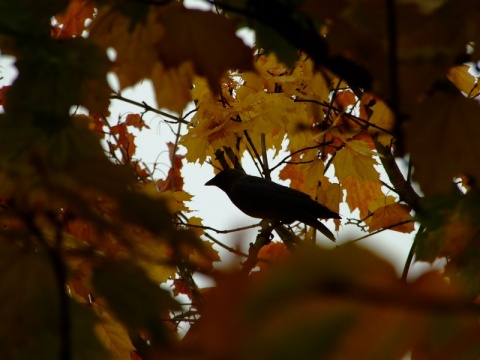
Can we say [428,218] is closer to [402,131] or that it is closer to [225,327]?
[402,131]

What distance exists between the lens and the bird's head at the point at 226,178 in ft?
18.2

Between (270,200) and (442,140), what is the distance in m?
4.07

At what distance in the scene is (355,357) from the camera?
1.54ft

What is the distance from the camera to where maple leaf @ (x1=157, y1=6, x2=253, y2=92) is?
114cm

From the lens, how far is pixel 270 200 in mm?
5090

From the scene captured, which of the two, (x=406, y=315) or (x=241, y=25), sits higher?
(x=241, y=25)

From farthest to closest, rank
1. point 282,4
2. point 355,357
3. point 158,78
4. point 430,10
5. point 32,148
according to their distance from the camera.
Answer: point 158,78 → point 282,4 → point 32,148 → point 430,10 → point 355,357

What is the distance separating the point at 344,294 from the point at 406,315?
0.05 meters

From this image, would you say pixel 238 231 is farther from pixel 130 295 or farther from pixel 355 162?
pixel 355 162

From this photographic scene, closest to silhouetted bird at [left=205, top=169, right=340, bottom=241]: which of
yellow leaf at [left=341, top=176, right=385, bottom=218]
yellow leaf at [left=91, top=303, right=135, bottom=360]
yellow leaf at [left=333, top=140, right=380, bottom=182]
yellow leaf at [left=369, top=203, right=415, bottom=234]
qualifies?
yellow leaf at [left=341, top=176, right=385, bottom=218]

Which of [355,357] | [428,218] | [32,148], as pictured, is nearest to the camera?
[355,357]

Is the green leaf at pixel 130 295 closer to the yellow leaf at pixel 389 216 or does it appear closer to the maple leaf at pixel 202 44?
the maple leaf at pixel 202 44

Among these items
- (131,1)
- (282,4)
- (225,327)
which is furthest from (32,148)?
(225,327)

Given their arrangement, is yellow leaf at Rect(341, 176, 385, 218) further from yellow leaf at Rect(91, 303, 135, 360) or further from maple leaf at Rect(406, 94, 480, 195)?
maple leaf at Rect(406, 94, 480, 195)
